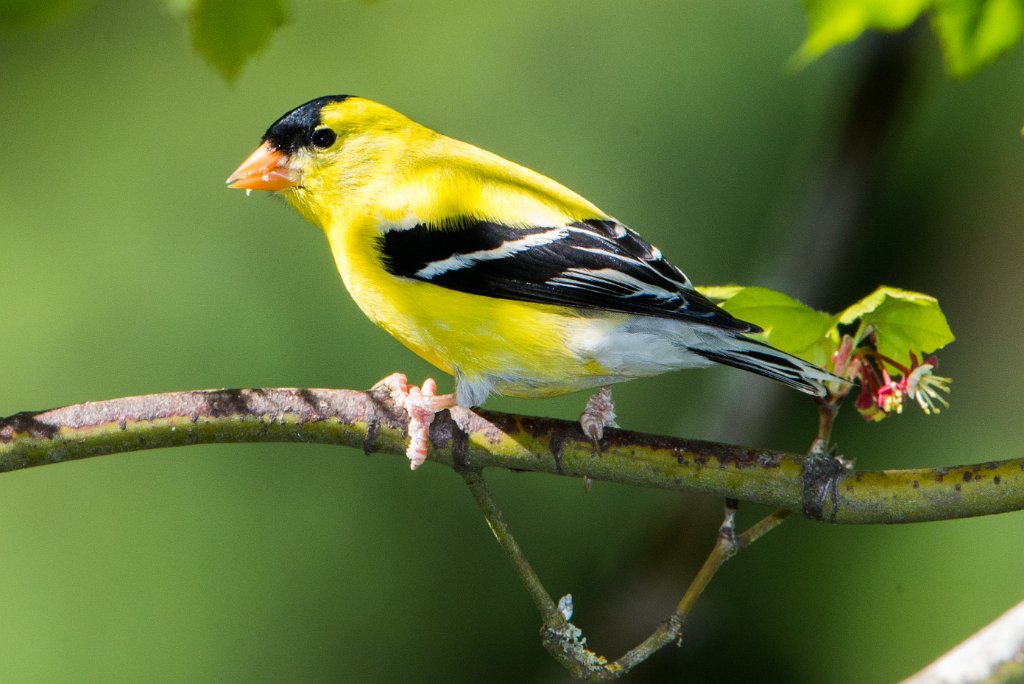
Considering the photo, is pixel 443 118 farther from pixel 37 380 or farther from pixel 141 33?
pixel 37 380

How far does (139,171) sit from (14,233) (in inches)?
23.9

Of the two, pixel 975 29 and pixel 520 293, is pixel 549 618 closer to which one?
pixel 520 293

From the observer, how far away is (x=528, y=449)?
2094 mm

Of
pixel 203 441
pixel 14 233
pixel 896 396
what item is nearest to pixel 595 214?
pixel 896 396

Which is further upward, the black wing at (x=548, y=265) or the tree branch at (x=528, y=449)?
the black wing at (x=548, y=265)

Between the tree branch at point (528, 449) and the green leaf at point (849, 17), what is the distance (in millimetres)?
820

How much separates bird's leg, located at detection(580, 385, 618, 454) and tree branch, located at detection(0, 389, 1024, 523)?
2cm

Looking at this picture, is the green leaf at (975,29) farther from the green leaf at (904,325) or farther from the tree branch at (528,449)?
the tree branch at (528,449)

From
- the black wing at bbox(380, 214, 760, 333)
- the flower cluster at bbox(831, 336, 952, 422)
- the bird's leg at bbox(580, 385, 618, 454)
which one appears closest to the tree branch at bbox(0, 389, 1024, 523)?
the bird's leg at bbox(580, 385, 618, 454)

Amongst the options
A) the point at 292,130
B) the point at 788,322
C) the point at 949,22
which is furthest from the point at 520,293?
the point at 949,22

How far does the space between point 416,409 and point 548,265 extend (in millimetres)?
502

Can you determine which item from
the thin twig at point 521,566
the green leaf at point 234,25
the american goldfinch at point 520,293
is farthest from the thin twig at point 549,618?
the green leaf at point 234,25

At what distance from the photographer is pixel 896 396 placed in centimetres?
197

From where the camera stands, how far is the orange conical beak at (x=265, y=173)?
2932 mm
